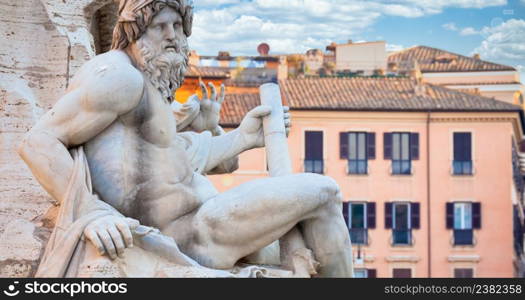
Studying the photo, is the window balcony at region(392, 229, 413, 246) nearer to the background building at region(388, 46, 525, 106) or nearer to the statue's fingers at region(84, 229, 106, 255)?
the background building at region(388, 46, 525, 106)

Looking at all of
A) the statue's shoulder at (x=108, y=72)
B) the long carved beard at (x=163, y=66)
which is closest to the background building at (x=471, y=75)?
the long carved beard at (x=163, y=66)

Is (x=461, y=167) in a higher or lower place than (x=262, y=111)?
lower

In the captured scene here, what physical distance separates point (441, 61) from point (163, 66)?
59.5 metres

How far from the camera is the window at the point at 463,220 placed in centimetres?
5569

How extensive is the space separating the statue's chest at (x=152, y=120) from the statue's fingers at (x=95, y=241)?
70cm

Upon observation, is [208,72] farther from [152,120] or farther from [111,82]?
[111,82]

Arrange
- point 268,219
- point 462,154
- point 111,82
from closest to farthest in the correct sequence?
point 111,82 < point 268,219 < point 462,154

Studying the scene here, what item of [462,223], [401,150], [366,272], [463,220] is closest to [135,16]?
[366,272]

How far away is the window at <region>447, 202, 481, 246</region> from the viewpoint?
55688mm

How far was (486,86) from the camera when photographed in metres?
65.0

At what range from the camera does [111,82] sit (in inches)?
294

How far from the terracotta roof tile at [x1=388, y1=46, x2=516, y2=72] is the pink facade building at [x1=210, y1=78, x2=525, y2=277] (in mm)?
8801

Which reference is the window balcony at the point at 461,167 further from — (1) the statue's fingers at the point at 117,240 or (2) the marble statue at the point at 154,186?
(1) the statue's fingers at the point at 117,240

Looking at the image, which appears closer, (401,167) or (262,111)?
(262,111)
